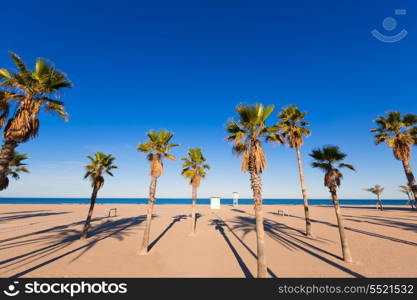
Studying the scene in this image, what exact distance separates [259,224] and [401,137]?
1812cm

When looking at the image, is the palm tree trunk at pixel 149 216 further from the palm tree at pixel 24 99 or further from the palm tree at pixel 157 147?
the palm tree at pixel 24 99

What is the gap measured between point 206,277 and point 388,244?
15658mm

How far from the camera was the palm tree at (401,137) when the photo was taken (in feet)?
50.7

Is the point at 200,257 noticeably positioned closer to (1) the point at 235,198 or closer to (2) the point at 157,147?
(2) the point at 157,147

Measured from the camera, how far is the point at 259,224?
7.91 m

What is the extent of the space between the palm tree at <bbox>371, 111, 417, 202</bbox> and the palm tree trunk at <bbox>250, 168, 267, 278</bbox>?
1657 cm

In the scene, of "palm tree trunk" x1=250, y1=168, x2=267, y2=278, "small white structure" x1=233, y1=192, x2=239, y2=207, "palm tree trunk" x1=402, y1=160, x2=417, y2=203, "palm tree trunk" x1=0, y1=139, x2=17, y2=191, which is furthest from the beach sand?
"small white structure" x1=233, y1=192, x2=239, y2=207

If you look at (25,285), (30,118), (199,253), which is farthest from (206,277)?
(30,118)

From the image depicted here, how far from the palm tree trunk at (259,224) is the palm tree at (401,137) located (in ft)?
54.4

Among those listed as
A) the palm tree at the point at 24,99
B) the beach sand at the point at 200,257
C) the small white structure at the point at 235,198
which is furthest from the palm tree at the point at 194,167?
the small white structure at the point at 235,198

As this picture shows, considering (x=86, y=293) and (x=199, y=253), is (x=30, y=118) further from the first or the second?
(x=199, y=253)

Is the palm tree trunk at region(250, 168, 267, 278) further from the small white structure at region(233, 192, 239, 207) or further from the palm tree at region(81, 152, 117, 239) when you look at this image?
the small white structure at region(233, 192, 239, 207)

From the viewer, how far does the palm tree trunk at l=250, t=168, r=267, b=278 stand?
24.8ft

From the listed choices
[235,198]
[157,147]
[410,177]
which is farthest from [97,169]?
[235,198]
